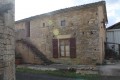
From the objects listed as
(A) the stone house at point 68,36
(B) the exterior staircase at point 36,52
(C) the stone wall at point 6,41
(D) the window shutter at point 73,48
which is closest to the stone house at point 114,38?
(A) the stone house at point 68,36

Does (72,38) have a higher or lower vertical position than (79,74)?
higher

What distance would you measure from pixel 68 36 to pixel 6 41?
39.6 feet

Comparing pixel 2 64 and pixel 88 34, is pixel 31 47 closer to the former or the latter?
pixel 88 34

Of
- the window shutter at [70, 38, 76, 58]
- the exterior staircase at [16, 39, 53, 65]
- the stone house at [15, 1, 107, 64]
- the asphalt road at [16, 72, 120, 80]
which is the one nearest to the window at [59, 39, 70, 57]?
the stone house at [15, 1, 107, 64]

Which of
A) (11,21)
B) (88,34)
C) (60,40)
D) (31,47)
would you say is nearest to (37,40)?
(31,47)

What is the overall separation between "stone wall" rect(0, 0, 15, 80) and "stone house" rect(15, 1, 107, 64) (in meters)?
10.9

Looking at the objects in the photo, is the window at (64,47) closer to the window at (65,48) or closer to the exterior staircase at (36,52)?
the window at (65,48)

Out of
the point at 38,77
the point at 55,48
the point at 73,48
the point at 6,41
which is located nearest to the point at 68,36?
the point at 73,48

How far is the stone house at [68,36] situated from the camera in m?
17.3

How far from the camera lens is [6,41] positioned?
6.60 metres

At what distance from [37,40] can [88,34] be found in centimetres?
540

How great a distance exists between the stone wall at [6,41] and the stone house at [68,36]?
10.9 metres

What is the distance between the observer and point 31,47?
2070 cm

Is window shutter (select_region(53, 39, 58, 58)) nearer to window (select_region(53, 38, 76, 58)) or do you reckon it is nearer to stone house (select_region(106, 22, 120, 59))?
window (select_region(53, 38, 76, 58))
